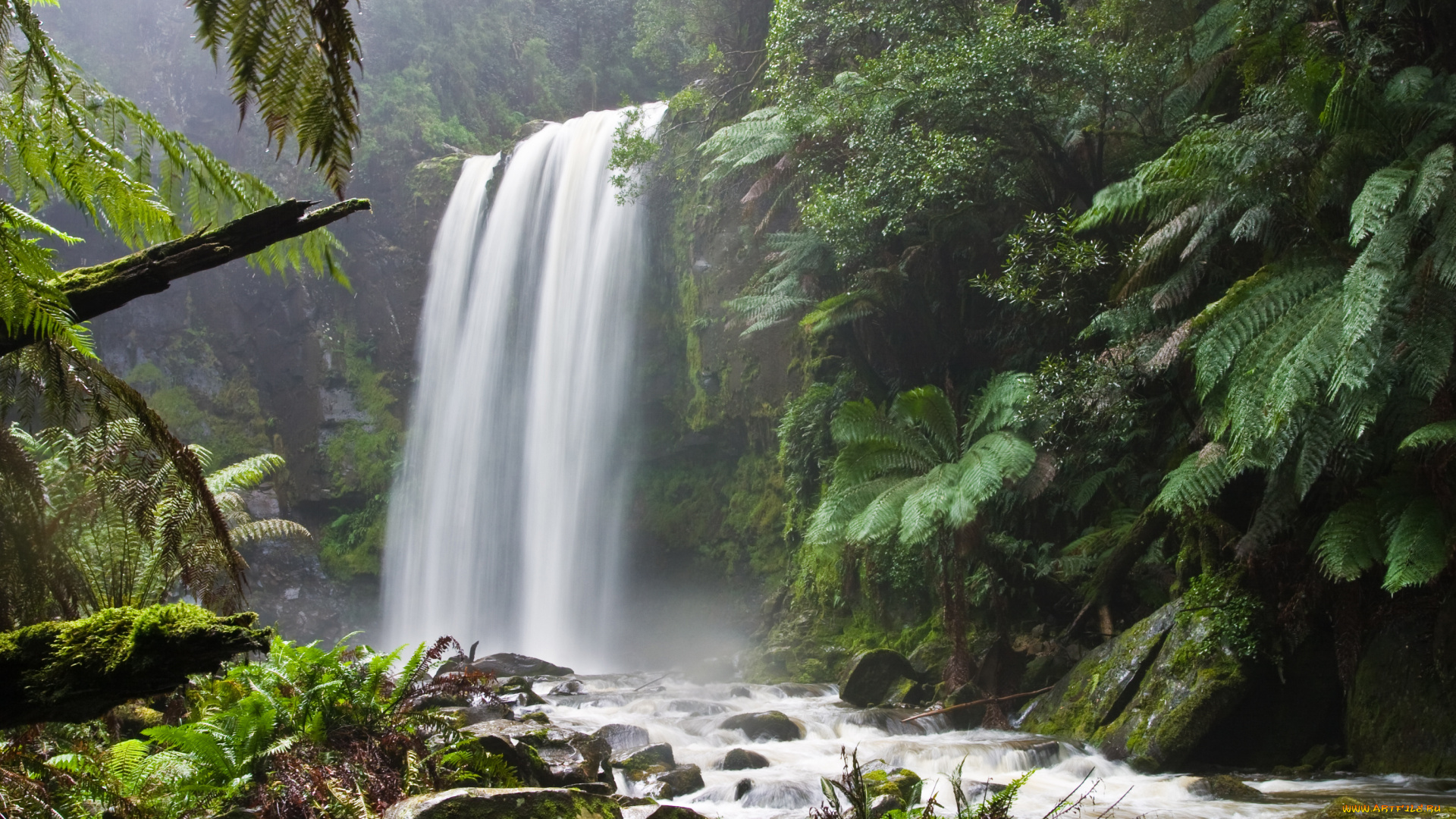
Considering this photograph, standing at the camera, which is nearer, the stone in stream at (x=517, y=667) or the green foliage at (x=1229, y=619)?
the green foliage at (x=1229, y=619)

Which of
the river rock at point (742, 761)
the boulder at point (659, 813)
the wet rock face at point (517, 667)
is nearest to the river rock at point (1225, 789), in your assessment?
the river rock at point (742, 761)

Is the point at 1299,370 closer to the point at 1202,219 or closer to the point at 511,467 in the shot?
the point at 1202,219

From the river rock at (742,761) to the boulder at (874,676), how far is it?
2257mm

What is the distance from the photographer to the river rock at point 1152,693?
5781mm

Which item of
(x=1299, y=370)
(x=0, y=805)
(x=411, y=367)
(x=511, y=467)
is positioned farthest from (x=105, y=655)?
(x=411, y=367)

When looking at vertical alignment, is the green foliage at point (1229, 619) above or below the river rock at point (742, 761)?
above

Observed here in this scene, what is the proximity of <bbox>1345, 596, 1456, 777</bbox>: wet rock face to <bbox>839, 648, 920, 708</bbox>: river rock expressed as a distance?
4007 mm

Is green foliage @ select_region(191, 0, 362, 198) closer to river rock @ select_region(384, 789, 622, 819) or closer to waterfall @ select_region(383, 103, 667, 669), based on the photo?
river rock @ select_region(384, 789, 622, 819)

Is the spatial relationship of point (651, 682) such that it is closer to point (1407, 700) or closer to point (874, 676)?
point (874, 676)

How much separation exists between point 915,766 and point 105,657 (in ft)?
17.5

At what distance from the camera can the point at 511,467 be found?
1806cm

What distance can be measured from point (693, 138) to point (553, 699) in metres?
10.1

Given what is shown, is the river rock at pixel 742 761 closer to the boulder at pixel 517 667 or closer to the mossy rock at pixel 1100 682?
the mossy rock at pixel 1100 682

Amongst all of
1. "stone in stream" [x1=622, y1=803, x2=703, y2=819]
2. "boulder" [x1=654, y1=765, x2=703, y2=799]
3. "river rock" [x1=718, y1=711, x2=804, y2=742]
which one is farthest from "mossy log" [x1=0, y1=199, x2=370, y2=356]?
"river rock" [x1=718, y1=711, x2=804, y2=742]
